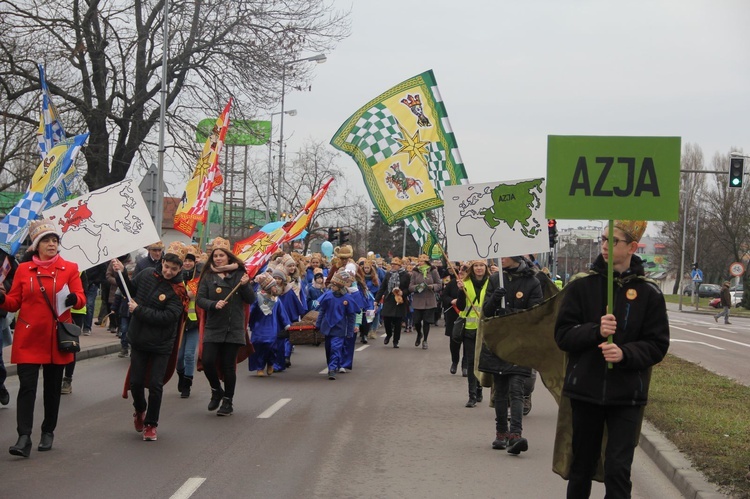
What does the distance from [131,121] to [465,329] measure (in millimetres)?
17396

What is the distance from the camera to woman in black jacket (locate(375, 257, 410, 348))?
21.0 m

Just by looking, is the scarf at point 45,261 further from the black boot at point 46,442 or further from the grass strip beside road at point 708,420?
the grass strip beside road at point 708,420

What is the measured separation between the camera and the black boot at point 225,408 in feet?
34.1

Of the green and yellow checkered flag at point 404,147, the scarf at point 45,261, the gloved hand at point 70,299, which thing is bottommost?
the gloved hand at point 70,299

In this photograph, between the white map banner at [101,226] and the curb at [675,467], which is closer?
the curb at [675,467]

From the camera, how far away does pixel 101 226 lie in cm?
925

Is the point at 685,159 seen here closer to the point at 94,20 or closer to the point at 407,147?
the point at 94,20

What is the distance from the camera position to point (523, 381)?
341 inches

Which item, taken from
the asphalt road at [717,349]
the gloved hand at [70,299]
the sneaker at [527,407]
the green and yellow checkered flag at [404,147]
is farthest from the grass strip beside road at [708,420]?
the gloved hand at [70,299]

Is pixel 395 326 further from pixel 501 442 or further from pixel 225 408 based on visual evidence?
pixel 501 442

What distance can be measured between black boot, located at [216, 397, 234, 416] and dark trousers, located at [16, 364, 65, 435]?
8.06 ft

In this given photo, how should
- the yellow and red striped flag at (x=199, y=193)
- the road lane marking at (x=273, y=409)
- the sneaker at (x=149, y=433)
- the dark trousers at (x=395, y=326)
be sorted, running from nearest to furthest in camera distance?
the sneaker at (x=149, y=433), the road lane marking at (x=273, y=409), the yellow and red striped flag at (x=199, y=193), the dark trousers at (x=395, y=326)

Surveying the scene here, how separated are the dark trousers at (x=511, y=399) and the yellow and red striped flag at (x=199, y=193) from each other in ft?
21.2

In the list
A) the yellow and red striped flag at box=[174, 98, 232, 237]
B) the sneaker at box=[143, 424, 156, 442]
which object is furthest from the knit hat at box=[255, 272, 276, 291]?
the sneaker at box=[143, 424, 156, 442]
